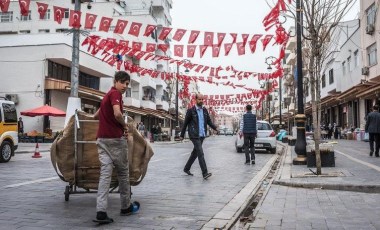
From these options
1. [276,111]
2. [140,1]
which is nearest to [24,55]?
[140,1]

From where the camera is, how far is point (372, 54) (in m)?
27.1

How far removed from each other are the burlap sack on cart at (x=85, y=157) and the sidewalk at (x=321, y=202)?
180 centimetres

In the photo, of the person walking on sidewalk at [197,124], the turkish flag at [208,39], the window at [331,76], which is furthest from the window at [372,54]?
the person walking on sidewalk at [197,124]

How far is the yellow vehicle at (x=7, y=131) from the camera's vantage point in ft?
42.8

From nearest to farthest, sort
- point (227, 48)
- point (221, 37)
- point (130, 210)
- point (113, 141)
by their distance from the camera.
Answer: point (113, 141) < point (130, 210) < point (221, 37) < point (227, 48)

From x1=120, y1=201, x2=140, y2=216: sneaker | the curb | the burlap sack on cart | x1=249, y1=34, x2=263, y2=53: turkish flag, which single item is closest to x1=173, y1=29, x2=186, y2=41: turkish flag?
x1=249, y1=34, x2=263, y2=53: turkish flag

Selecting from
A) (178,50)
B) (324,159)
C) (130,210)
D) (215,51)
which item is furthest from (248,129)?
(130,210)

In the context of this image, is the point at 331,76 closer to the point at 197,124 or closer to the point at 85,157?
the point at 197,124

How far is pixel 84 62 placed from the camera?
1307 inches

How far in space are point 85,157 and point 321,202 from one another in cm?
361

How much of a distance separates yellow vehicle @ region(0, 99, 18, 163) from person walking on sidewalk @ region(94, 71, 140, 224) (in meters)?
9.40

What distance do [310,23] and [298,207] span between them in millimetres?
5163

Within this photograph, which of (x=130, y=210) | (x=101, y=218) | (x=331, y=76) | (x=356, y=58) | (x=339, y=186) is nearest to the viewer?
(x=101, y=218)

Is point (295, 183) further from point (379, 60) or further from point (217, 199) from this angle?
point (379, 60)
